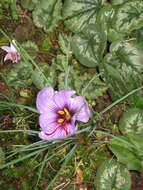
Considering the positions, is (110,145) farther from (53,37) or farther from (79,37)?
(53,37)

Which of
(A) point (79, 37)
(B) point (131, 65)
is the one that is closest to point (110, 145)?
(B) point (131, 65)

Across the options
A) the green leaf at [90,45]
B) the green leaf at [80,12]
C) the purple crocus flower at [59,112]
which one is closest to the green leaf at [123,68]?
the green leaf at [90,45]

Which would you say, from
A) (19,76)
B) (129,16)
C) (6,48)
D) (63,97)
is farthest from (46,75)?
(129,16)

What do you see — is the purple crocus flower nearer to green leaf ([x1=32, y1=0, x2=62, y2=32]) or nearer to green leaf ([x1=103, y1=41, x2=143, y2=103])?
green leaf ([x1=103, y1=41, x2=143, y2=103])

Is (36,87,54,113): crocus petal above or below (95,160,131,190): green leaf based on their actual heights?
above

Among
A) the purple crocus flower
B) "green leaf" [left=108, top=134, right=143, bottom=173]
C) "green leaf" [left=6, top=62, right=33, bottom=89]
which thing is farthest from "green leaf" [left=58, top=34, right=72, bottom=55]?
"green leaf" [left=108, top=134, right=143, bottom=173]
